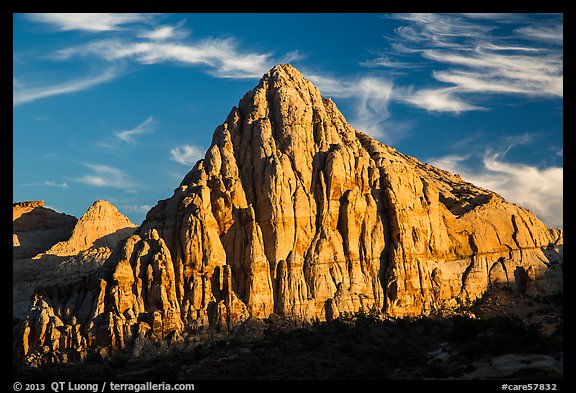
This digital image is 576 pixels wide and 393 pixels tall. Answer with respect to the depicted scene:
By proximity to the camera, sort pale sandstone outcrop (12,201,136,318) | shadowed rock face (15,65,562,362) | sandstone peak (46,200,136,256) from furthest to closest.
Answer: sandstone peak (46,200,136,256)
pale sandstone outcrop (12,201,136,318)
shadowed rock face (15,65,562,362)

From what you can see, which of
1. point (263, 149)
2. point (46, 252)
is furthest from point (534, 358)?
point (46, 252)

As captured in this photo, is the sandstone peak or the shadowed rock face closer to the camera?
the shadowed rock face

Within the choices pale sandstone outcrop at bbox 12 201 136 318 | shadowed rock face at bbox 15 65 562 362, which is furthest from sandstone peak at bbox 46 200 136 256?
shadowed rock face at bbox 15 65 562 362

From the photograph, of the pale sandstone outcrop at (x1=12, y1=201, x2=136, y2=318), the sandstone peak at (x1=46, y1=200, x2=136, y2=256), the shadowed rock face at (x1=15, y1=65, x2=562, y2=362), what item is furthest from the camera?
the sandstone peak at (x1=46, y1=200, x2=136, y2=256)

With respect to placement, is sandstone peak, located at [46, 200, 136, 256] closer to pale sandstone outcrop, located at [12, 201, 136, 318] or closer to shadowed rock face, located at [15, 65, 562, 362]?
pale sandstone outcrop, located at [12, 201, 136, 318]

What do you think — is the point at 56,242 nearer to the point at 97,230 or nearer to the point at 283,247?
the point at 97,230

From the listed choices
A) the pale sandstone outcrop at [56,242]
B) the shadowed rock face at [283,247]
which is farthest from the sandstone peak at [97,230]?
the shadowed rock face at [283,247]

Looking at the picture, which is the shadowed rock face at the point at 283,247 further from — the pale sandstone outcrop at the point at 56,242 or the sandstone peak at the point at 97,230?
the sandstone peak at the point at 97,230
